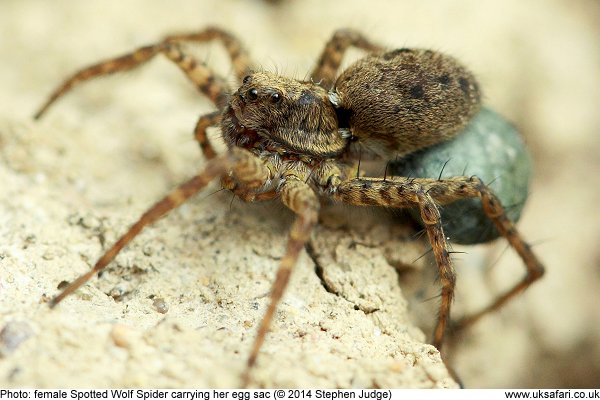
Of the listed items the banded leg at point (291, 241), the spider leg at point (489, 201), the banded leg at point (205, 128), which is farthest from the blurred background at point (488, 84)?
the banded leg at point (291, 241)

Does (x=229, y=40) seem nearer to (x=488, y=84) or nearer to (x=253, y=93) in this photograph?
(x=253, y=93)

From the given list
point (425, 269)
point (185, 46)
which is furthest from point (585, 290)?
point (185, 46)

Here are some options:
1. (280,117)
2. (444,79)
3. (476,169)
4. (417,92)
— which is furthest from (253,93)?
(476,169)

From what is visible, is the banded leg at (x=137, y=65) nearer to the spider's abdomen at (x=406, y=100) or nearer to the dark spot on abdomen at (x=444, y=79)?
the spider's abdomen at (x=406, y=100)

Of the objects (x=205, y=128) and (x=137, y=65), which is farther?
(x=137, y=65)

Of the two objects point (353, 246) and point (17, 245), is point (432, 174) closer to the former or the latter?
point (353, 246)
